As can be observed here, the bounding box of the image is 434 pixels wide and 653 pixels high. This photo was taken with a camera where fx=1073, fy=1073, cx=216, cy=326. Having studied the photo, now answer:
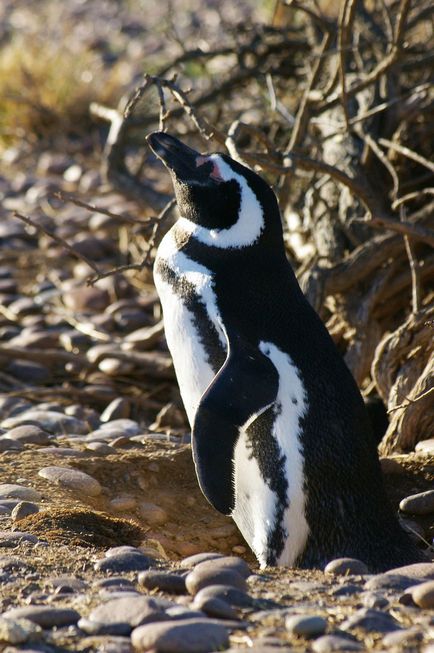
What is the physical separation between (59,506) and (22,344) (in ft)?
7.01

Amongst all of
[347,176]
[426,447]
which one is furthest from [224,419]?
[347,176]

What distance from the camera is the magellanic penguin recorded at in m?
2.64

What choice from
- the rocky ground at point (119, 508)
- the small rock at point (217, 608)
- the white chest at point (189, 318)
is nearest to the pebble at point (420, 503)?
the rocky ground at point (119, 508)

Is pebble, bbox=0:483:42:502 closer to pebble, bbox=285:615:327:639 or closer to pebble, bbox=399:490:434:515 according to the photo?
pebble, bbox=399:490:434:515

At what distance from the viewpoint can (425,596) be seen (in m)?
1.93

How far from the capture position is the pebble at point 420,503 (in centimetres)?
311

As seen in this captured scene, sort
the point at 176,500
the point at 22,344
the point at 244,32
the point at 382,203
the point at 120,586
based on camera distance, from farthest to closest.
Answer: the point at 244,32 → the point at 22,344 → the point at 382,203 → the point at 176,500 → the point at 120,586

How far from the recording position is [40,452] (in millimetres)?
3332

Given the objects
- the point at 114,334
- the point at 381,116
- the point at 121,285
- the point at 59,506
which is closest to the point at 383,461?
the point at 59,506

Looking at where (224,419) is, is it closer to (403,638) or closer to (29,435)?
(403,638)

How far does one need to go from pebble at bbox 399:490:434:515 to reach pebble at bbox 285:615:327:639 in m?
1.39

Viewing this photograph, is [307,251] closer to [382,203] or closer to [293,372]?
[382,203]

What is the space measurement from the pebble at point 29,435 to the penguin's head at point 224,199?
0.96 m

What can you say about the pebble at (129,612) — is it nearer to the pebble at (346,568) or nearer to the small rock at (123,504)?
the pebble at (346,568)
